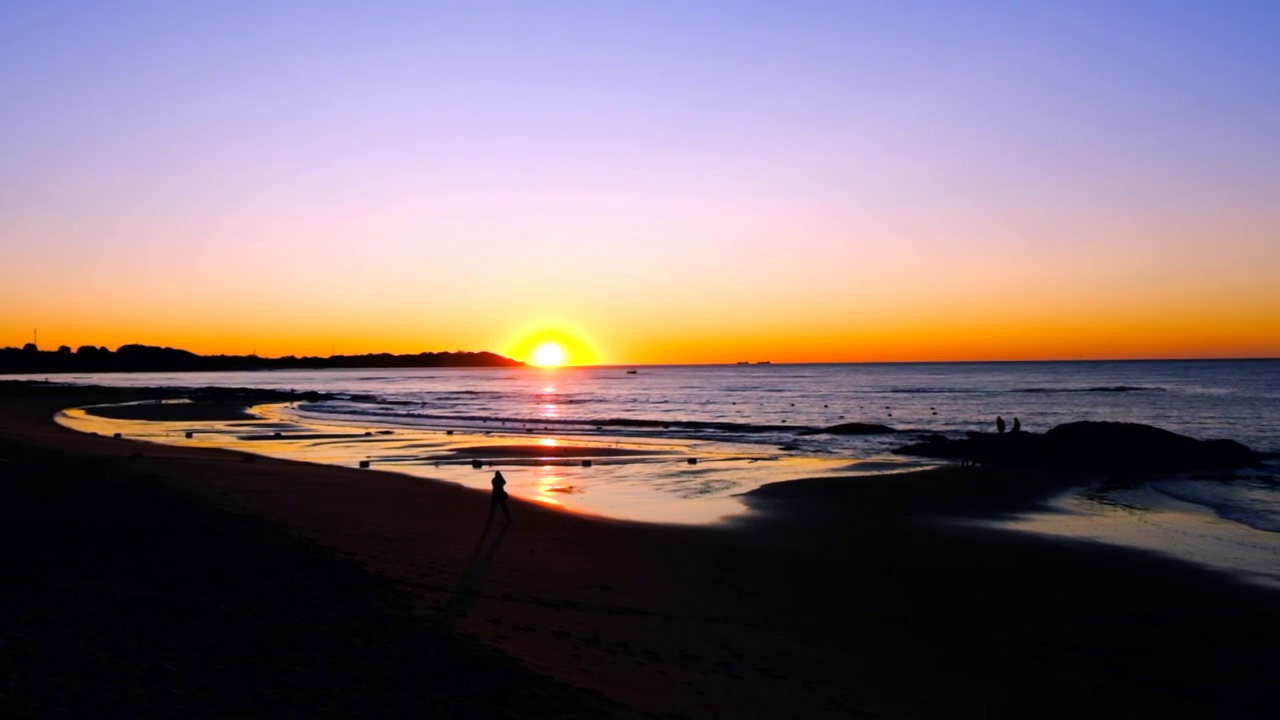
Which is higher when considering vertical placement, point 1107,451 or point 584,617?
point 1107,451

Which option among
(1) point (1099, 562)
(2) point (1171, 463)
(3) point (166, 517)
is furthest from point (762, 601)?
(2) point (1171, 463)

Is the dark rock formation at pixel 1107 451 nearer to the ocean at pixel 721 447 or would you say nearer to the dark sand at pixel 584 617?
the ocean at pixel 721 447

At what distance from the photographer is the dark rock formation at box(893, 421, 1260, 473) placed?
3381 cm

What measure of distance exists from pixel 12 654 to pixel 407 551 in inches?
295

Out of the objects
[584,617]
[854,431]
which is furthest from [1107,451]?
[584,617]

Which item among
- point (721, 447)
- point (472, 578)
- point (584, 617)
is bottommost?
point (721, 447)

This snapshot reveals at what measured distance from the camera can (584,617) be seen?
39.8 feet

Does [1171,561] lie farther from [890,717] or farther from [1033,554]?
[890,717]

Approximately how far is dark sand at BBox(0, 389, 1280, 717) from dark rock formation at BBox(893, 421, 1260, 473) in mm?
16627

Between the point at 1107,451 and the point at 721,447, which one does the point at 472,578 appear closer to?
the point at 1107,451

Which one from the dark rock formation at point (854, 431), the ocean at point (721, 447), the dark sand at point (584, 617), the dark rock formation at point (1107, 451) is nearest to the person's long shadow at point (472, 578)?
the dark sand at point (584, 617)

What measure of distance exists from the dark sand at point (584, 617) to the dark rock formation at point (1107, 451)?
1663 centimetres

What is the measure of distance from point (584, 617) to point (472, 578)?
2.52 meters

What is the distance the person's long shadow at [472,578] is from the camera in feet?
38.7
